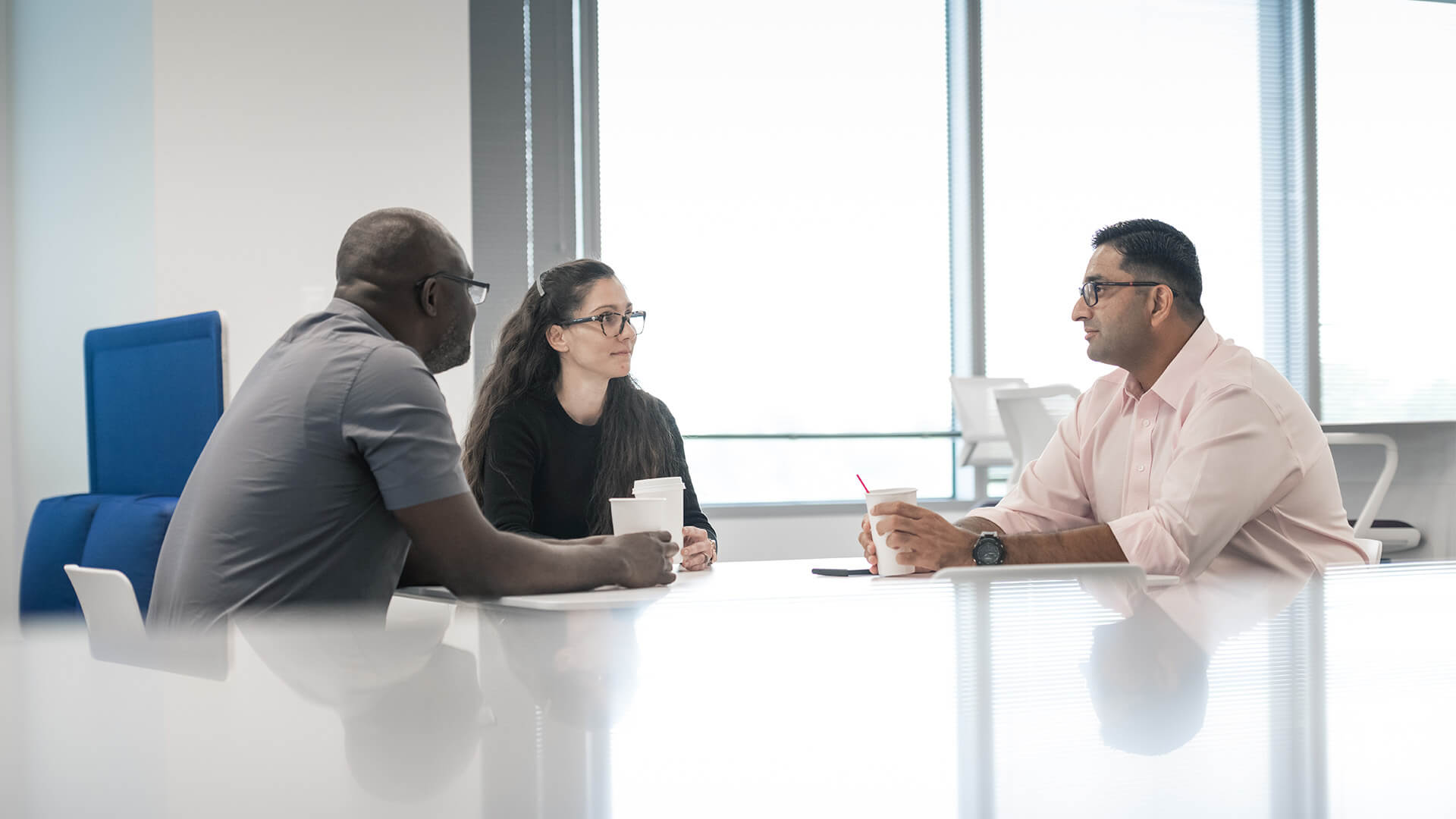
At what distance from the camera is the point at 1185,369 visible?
6.12ft

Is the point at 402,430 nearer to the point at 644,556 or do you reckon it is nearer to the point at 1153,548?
the point at 644,556

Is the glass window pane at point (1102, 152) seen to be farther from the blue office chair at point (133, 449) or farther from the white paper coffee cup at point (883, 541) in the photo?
the white paper coffee cup at point (883, 541)

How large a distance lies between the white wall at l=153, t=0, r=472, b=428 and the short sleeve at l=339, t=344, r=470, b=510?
9.27ft

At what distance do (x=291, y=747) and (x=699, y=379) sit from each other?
4.62m

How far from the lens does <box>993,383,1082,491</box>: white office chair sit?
145 inches

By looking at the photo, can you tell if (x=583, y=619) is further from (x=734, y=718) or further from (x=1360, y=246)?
(x=1360, y=246)

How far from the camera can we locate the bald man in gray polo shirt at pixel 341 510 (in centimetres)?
129

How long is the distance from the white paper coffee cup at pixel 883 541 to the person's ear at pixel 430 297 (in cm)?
72

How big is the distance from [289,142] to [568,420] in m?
2.48

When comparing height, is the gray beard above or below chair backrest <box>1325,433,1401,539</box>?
above

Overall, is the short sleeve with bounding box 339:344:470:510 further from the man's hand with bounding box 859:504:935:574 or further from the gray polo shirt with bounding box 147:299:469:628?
the man's hand with bounding box 859:504:935:574

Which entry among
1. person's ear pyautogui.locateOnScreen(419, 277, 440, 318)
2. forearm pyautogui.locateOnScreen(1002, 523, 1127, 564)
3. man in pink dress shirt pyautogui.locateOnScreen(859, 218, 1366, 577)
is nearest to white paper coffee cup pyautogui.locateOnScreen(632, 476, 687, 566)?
man in pink dress shirt pyautogui.locateOnScreen(859, 218, 1366, 577)

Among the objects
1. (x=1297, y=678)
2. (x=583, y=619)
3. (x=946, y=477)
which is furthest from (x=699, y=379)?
(x=1297, y=678)

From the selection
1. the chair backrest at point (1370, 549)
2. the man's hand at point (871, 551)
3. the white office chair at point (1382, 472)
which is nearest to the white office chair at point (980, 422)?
the white office chair at point (1382, 472)
